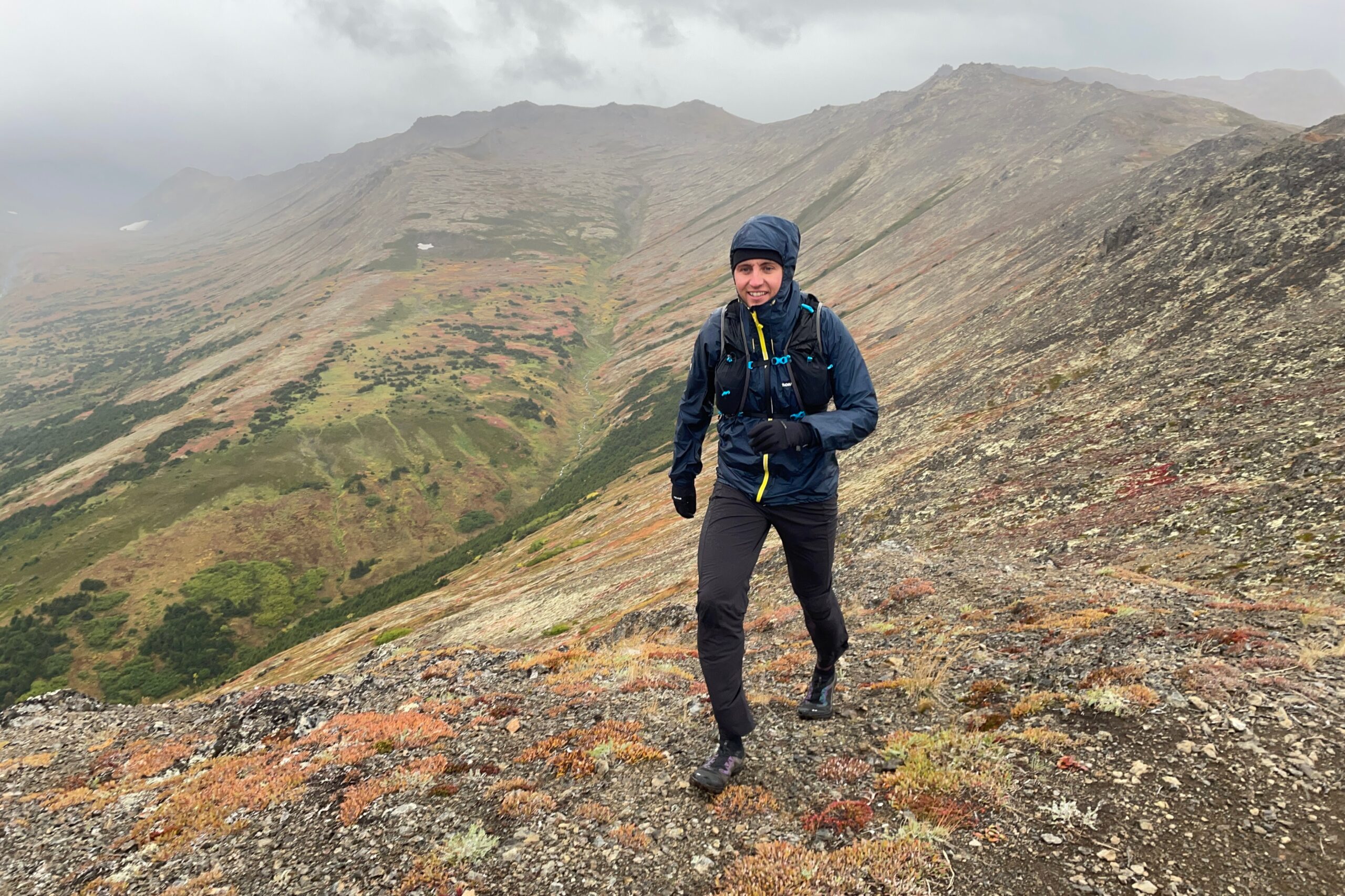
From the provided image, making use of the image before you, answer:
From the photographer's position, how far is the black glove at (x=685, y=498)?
24.4ft

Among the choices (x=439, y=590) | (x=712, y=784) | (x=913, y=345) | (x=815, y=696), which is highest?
(x=712, y=784)

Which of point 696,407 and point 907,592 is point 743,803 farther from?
point 907,592

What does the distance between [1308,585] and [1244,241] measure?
95.9ft

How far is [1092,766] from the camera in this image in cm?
611

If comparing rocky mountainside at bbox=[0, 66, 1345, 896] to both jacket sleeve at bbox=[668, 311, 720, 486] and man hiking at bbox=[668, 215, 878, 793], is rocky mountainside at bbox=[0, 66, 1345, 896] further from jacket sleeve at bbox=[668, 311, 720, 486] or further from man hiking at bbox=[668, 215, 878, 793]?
jacket sleeve at bbox=[668, 311, 720, 486]

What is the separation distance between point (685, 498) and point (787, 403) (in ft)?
6.11

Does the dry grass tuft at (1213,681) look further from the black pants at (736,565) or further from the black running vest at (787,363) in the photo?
the black running vest at (787,363)

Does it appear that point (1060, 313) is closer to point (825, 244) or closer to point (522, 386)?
point (522, 386)

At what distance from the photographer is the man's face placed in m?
6.16

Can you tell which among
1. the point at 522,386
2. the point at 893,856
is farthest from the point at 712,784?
the point at 522,386

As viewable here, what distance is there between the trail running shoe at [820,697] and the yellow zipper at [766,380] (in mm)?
3265

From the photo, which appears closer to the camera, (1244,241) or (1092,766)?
(1092,766)

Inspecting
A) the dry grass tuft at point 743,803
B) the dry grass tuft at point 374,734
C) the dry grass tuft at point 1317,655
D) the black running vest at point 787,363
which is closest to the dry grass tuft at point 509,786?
the dry grass tuft at point 374,734

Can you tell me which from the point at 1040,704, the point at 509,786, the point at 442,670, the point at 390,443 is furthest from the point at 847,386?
the point at 390,443
